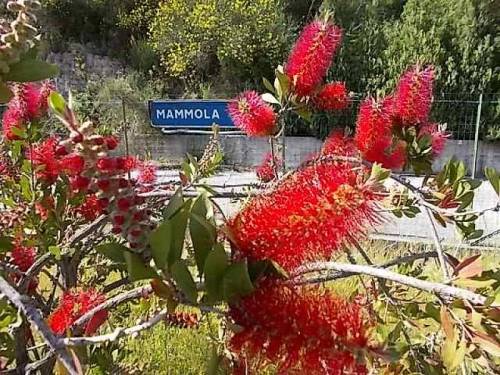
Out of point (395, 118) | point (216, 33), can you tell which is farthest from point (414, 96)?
point (216, 33)

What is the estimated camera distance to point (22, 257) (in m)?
0.79

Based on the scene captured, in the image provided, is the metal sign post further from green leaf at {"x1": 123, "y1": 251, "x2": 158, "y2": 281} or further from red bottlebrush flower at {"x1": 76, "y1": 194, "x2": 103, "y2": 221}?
green leaf at {"x1": 123, "y1": 251, "x2": 158, "y2": 281}

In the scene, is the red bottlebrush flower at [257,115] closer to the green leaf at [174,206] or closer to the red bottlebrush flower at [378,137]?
the red bottlebrush flower at [378,137]

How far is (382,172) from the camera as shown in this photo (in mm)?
381

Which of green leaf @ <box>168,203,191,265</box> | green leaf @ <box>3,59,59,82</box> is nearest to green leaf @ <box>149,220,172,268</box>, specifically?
green leaf @ <box>168,203,191,265</box>

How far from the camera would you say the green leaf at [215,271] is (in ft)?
1.17

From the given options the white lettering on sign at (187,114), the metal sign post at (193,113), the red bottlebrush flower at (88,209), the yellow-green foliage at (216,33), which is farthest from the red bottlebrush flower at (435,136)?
the yellow-green foliage at (216,33)

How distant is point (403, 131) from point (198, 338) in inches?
48.6

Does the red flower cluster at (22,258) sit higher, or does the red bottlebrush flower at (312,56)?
the red bottlebrush flower at (312,56)

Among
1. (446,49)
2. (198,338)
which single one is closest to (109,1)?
(446,49)

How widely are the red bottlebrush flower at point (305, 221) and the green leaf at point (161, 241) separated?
5cm

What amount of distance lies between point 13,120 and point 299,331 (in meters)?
0.68

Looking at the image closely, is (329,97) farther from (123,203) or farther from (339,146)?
(123,203)

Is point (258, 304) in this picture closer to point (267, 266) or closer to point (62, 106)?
point (267, 266)
